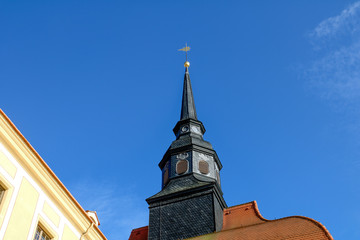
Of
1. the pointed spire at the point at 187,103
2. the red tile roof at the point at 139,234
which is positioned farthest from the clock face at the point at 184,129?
the red tile roof at the point at 139,234

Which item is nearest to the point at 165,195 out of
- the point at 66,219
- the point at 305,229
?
the point at 305,229

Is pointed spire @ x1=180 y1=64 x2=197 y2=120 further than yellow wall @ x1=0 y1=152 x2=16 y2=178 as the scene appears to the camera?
Yes

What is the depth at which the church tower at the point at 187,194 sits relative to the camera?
81.7 feet

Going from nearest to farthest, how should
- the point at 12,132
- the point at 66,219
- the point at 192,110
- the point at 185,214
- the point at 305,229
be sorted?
the point at 12,132, the point at 66,219, the point at 305,229, the point at 185,214, the point at 192,110

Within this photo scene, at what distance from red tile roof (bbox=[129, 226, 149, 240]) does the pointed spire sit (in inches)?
365

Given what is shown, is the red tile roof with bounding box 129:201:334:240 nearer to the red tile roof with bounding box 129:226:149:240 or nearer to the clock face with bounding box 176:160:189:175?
the clock face with bounding box 176:160:189:175

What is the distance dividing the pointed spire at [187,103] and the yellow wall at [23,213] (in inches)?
858

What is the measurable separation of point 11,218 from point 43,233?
60.2 inches

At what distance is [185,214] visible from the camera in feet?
84.0

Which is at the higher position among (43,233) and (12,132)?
(12,132)

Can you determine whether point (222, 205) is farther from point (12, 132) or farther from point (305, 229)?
point (12, 132)

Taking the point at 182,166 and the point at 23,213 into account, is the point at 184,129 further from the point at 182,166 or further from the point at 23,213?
the point at 23,213

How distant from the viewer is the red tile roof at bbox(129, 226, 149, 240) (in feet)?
90.8

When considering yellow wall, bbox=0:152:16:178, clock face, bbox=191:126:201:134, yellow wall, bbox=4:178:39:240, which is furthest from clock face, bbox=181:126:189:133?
yellow wall, bbox=0:152:16:178
